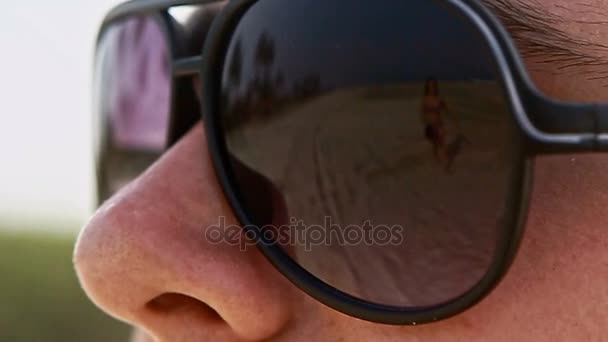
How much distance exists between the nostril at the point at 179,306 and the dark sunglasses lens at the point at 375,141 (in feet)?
0.41

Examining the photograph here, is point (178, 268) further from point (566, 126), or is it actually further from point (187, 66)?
point (566, 126)

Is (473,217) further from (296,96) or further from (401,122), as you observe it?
(296,96)

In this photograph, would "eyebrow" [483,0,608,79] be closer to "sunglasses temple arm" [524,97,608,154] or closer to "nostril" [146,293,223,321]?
"sunglasses temple arm" [524,97,608,154]

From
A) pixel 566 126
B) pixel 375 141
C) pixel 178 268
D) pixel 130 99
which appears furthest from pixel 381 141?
pixel 130 99

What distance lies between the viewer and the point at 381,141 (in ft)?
2.65

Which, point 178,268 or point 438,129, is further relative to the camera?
point 178,268

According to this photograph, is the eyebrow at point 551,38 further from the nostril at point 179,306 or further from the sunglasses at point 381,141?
the nostril at point 179,306

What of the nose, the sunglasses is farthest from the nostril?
the sunglasses

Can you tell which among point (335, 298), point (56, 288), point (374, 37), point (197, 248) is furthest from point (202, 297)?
point (56, 288)

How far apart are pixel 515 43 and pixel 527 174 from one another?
136 millimetres

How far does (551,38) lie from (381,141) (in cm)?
20

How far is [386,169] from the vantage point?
0.81m

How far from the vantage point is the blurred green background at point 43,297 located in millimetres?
3820

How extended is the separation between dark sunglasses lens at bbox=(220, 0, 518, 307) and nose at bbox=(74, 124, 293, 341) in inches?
2.3
